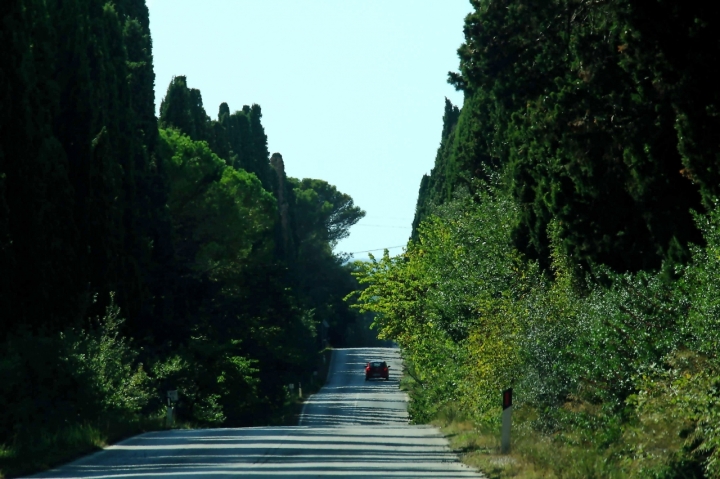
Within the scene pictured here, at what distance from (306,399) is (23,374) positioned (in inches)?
1761

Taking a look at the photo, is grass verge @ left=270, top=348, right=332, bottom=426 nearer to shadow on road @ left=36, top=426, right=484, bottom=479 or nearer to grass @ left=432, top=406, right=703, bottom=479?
shadow on road @ left=36, top=426, right=484, bottom=479

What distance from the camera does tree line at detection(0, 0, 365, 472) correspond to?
90.3ft

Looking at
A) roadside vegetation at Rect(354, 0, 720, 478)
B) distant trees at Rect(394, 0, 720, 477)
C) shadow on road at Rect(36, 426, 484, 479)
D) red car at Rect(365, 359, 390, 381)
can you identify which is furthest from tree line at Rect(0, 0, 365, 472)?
red car at Rect(365, 359, 390, 381)

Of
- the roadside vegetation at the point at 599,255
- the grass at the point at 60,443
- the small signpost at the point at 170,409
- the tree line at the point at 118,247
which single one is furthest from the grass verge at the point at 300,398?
the roadside vegetation at the point at 599,255

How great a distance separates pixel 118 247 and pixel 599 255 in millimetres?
17249

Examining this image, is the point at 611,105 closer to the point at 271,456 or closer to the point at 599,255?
the point at 599,255

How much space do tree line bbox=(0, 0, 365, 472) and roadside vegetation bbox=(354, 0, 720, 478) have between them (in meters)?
9.35

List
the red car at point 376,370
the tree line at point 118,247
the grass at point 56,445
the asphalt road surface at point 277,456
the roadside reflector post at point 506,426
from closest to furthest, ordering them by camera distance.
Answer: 1. the asphalt road surface at point 277,456
2. the grass at point 56,445
3. the roadside reflector post at point 506,426
4. the tree line at point 118,247
5. the red car at point 376,370

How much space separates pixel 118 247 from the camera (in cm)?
3541

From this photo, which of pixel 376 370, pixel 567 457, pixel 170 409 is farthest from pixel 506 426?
pixel 376 370

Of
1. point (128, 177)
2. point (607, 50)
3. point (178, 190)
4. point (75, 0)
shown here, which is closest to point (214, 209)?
point (178, 190)

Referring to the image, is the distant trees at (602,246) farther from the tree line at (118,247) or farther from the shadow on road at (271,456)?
the tree line at (118,247)

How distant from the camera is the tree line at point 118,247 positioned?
27.5m

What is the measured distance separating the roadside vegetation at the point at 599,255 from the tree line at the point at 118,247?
30.7 ft
